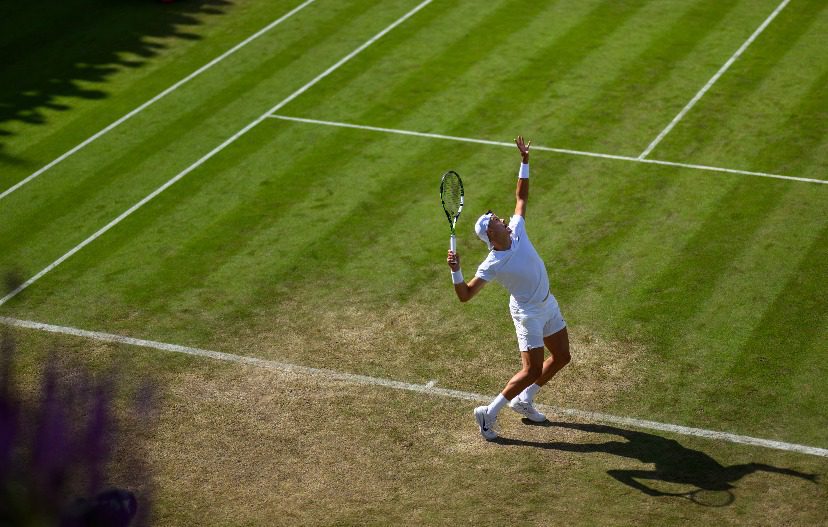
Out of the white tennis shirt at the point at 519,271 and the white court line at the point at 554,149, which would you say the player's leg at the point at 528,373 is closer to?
the white tennis shirt at the point at 519,271

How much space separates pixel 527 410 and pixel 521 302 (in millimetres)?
1192

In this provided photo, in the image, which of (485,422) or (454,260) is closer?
(454,260)

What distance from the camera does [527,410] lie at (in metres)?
11.0

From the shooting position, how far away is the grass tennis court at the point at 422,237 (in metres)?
10.4

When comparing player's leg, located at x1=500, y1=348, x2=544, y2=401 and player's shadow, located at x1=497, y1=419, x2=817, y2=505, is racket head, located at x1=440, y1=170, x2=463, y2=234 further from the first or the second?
player's shadow, located at x1=497, y1=419, x2=817, y2=505

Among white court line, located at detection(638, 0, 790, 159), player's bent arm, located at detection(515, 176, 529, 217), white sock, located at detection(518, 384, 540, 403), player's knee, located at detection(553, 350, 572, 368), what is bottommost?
white sock, located at detection(518, 384, 540, 403)

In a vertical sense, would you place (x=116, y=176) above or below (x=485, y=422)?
below

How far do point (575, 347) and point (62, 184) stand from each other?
948cm

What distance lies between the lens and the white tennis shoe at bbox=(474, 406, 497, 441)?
1074 centimetres

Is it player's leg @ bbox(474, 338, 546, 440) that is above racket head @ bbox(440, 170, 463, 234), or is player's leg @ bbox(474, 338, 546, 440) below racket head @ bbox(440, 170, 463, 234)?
below

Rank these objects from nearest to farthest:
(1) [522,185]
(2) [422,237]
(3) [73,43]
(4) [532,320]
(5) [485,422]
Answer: (4) [532,320] → (5) [485,422] → (1) [522,185] → (2) [422,237] → (3) [73,43]

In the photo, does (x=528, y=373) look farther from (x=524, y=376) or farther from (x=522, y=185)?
(x=522, y=185)

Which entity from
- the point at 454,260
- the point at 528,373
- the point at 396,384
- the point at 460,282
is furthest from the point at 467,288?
the point at 396,384

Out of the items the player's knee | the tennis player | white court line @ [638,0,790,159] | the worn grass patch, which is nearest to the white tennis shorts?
the tennis player
